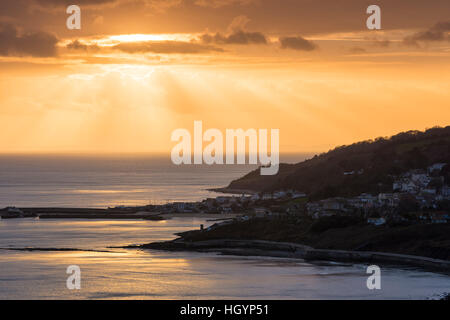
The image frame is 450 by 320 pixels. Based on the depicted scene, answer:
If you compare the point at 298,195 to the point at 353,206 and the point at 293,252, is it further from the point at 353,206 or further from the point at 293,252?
the point at 293,252

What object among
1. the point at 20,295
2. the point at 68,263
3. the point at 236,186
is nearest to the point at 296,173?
the point at 236,186

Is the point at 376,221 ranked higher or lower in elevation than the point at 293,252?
higher

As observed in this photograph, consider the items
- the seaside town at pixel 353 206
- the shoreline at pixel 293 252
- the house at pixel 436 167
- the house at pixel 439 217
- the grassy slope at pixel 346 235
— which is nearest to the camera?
the shoreline at pixel 293 252

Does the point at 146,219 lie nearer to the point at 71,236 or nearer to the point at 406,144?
the point at 71,236

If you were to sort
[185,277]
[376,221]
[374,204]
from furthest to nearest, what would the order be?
1. [374,204]
2. [376,221]
3. [185,277]

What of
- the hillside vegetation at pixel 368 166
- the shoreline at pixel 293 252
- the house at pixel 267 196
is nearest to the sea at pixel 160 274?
the shoreline at pixel 293 252

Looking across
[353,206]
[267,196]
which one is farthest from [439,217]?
[267,196]

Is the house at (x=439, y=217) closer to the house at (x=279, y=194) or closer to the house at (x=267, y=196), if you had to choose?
the house at (x=267, y=196)

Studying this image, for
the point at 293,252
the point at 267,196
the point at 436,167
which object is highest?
the point at 436,167
